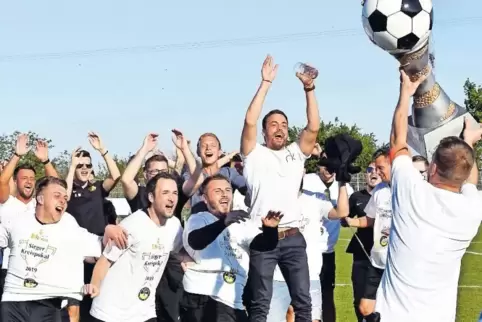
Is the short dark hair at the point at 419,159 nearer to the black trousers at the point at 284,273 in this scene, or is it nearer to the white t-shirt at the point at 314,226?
the white t-shirt at the point at 314,226

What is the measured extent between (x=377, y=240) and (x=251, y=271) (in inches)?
82.3

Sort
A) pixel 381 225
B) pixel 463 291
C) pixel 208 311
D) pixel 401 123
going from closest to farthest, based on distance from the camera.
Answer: pixel 401 123 → pixel 208 311 → pixel 381 225 → pixel 463 291

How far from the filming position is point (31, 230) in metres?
8.02

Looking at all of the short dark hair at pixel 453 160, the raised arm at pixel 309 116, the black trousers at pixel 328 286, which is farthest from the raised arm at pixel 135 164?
the short dark hair at pixel 453 160

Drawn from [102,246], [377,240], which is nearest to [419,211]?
[102,246]

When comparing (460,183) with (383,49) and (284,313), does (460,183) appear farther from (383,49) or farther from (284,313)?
(284,313)

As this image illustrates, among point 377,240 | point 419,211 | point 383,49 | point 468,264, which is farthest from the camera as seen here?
point 468,264

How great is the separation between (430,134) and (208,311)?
356 cm

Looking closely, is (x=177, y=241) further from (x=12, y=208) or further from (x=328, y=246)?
(x=328, y=246)

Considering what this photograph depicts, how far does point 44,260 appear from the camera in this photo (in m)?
7.98

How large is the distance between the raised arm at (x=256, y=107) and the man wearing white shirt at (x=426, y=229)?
8.58 ft

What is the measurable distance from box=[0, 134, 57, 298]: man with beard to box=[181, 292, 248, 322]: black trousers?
2635 mm

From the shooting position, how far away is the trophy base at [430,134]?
9.91 meters

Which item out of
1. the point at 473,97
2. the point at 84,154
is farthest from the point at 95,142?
the point at 473,97
